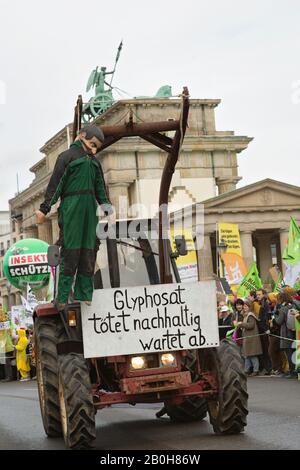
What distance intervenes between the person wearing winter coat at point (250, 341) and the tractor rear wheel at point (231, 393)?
12.5 metres

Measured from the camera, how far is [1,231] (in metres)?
145

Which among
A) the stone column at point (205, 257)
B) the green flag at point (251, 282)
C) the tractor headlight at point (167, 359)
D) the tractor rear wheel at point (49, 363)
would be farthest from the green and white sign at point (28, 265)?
the stone column at point (205, 257)

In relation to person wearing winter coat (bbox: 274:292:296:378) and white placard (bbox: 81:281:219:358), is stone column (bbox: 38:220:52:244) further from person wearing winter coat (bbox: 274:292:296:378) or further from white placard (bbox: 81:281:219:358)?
white placard (bbox: 81:281:219:358)

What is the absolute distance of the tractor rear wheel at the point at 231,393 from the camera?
1023 cm

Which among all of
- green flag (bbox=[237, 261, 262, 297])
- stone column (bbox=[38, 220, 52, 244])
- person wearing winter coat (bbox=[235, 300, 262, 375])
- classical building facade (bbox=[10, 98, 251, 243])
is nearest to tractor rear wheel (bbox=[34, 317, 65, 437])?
person wearing winter coat (bbox=[235, 300, 262, 375])

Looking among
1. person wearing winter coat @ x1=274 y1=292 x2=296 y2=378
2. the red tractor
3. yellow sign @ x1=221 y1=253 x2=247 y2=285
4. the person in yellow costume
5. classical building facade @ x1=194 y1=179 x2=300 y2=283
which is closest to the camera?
the red tractor

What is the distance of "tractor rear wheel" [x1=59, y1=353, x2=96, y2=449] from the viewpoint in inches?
386

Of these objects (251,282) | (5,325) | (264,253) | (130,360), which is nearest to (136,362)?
(130,360)

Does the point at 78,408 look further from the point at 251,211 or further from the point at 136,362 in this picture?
the point at 251,211

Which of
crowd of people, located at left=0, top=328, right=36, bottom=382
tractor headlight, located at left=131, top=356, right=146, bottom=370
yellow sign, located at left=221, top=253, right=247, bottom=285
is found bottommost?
crowd of people, located at left=0, top=328, right=36, bottom=382

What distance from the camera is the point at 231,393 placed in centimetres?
1021

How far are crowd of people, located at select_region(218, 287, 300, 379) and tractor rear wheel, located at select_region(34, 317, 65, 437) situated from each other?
33.4 feet

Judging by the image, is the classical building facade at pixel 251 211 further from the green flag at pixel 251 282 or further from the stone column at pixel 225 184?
the green flag at pixel 251 282
